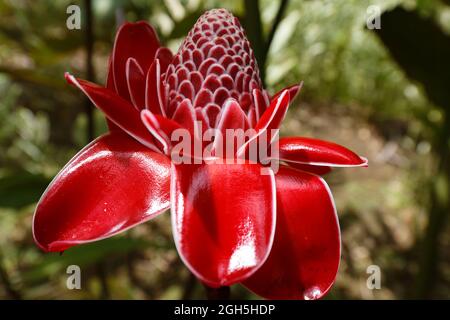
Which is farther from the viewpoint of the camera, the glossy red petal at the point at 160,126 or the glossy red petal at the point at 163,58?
the glossy red petal at the point at 163,58

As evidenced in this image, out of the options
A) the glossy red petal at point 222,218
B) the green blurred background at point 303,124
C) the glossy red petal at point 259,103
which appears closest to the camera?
the glossy red petal at point 222,218

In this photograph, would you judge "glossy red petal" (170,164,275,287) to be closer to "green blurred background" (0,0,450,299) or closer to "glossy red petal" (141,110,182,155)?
"glossy red petal" (141,110,182,155)

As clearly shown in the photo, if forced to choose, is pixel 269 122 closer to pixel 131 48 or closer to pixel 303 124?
pixel 131 48

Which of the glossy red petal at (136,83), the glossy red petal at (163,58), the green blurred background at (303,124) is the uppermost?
the glossy red petal at (163,58)

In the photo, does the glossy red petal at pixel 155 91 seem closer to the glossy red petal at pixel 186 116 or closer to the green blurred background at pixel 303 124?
the glossy red petal at pixel 186 116

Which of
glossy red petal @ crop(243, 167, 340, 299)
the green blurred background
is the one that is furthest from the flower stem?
the green blurred background

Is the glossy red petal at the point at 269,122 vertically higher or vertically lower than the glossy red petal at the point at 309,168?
higher

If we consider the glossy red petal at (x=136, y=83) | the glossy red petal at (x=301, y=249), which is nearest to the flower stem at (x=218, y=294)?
the glossy red petal at (x=301, y=249)

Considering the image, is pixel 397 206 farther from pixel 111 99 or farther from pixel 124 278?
pixel 111 99

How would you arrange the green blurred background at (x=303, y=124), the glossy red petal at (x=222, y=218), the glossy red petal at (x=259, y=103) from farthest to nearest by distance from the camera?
the green blurred background at (x=303, y=124)
the glossy red petal at (x=259, y=103)
the glossy red petal at (x=222, y=218)
